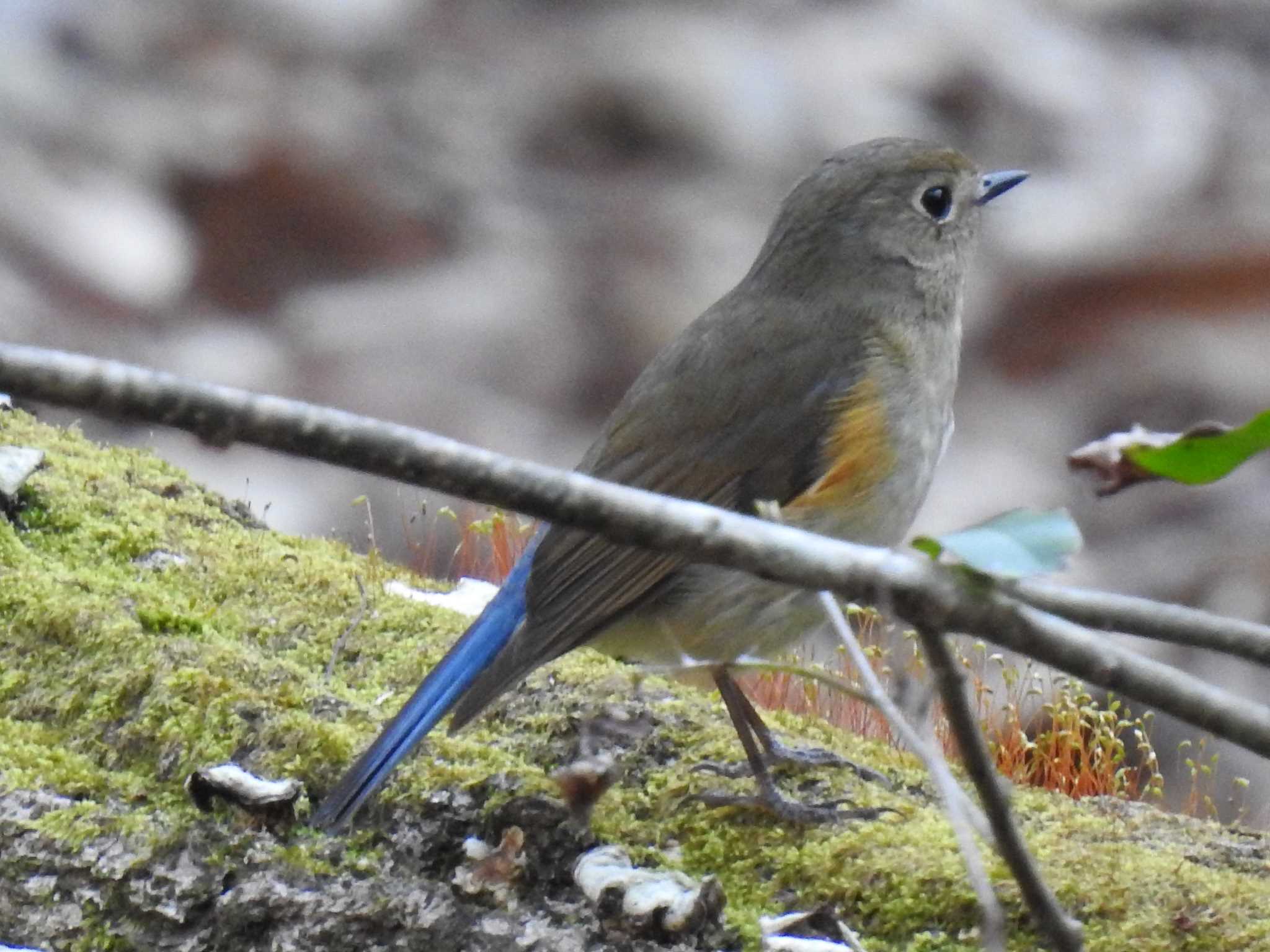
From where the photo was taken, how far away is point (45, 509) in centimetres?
299

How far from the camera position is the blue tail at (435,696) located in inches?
82.2

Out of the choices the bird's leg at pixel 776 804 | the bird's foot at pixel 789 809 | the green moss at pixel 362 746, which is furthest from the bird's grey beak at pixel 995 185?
the bird's foot at pixel 789 809

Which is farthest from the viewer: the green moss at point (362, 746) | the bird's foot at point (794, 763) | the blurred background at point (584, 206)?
the blurred background at point (584, 206)

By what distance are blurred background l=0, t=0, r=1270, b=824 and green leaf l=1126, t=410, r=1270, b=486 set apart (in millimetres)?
2891

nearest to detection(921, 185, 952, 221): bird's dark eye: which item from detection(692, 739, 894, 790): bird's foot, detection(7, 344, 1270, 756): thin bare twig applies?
detection(692, 739, 894, 790): bird's foot

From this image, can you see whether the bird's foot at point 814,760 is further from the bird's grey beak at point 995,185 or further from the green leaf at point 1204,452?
the green leaf at point 1204,452

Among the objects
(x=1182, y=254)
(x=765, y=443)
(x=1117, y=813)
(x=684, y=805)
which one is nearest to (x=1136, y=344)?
(x=1182, y=254)

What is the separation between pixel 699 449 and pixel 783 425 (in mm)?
137

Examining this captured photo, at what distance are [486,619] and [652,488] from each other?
362 millimetres

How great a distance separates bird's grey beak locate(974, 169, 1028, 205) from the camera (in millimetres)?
3117

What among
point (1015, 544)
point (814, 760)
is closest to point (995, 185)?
point (814, 760)

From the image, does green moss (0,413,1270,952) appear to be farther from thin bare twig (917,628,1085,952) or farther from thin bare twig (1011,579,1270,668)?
thin bare twig (1011,579,1270,668)

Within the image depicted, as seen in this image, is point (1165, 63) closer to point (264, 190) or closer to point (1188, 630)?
point (264, 190)

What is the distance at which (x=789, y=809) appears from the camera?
7.38 ft
